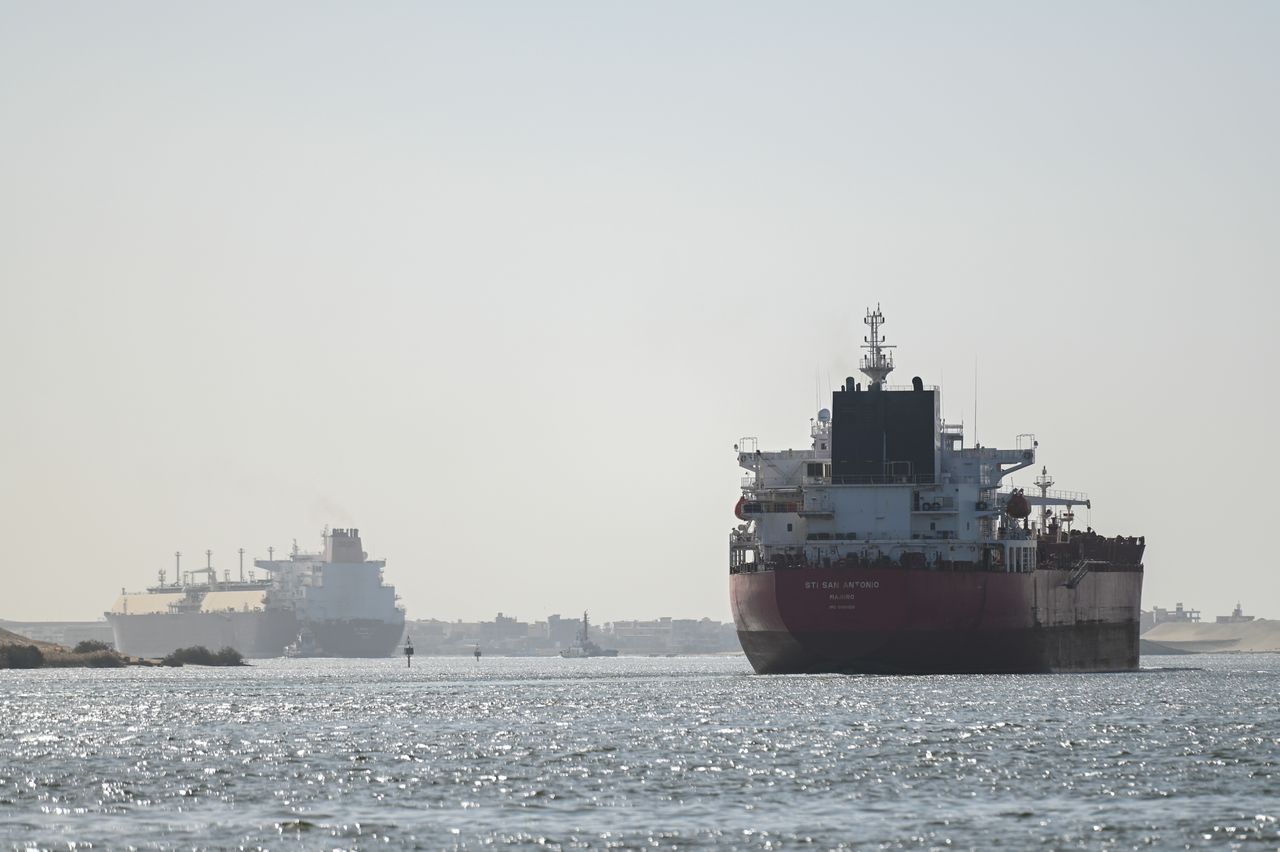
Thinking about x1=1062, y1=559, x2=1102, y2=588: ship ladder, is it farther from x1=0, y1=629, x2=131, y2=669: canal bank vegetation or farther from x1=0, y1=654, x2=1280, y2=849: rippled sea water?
x1=0, y1=629, x2=131, y2=669: canal bank vegetation

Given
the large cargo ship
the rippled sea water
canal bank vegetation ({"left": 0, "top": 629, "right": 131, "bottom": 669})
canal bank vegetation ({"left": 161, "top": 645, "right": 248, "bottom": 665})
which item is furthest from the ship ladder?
canal bank vegetation ({"left": 161, "top": 645, "right": 248, "bottom": 665})

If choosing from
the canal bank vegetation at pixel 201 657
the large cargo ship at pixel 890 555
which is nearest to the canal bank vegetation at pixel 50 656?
the canal bank vegetation at pixel 201 657

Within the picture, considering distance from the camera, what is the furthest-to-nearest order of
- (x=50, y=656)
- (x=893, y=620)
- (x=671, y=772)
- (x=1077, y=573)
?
(x=50, y=656), (x=1077, y=573), (x=893, y=620), (x=671, y=772)

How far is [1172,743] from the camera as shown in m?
55.6

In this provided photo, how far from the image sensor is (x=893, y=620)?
89.9 m

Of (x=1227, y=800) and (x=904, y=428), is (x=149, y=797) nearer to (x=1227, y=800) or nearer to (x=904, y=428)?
(x=1227, y=800)

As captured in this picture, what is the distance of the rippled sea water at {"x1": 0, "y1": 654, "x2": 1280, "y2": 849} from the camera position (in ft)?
123

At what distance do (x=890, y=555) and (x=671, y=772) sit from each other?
47474 mm

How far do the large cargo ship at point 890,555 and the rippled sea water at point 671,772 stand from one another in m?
8.63

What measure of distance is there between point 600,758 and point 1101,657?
212 ft

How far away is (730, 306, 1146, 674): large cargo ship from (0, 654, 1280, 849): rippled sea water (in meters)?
8.63

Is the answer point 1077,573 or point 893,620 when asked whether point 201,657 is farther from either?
point 893,620

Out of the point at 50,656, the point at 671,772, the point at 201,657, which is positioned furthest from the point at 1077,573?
the point at 201,657

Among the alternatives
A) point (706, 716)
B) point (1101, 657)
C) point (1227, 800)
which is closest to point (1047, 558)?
point (1101, 657)
